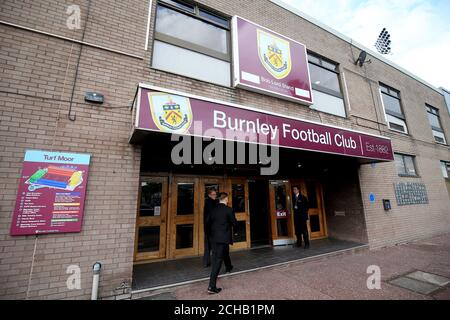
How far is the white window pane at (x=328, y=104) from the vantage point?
6.66 m

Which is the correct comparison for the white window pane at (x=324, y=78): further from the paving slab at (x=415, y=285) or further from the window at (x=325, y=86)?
the paving slab at (x=415, y=285)

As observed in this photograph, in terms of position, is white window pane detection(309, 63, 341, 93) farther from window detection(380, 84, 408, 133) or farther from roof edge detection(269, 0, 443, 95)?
window detection(380, 84, 408, 133)

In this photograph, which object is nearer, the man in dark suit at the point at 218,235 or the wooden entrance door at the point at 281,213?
the man in dark suit at the point at 218,235

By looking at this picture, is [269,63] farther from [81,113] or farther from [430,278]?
[430,278]

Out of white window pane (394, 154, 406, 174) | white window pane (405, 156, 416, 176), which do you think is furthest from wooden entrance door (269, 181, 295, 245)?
white window pane (405, 156, 416, 176)

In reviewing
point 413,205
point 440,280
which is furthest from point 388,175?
point 440,280

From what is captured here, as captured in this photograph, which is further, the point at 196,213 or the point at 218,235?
the point at 196,213

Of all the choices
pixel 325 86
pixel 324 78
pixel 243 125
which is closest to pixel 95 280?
pixel 243 125

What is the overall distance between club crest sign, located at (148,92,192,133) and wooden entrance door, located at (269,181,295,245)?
448 cm

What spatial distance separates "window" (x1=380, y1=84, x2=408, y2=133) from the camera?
28.5ft

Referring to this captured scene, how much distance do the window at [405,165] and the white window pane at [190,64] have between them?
7.71 m

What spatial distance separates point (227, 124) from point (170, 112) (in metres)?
0.98

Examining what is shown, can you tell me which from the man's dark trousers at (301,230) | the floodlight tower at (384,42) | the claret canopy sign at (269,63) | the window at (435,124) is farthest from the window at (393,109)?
the man's dark trousers at (301,230)

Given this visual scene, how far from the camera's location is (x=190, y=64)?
15.8 ft
